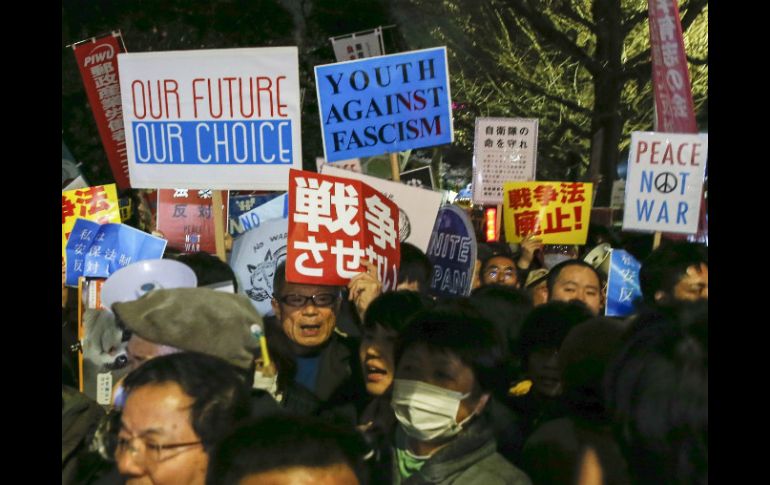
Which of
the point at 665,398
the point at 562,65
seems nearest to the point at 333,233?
the point at 562,65

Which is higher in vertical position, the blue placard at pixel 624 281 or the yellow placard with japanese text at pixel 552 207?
the yellow placard with japanese text at pixel 552 207

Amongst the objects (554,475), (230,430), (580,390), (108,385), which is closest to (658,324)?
(580,390)

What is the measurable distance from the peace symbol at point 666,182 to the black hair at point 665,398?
527 mm

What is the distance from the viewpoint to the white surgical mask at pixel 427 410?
519 centimetres

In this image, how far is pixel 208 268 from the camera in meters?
5.38

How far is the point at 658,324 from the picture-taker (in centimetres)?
534

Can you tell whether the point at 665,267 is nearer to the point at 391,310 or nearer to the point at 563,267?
the point at 563,267

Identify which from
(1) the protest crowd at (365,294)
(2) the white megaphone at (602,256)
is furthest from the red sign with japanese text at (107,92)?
(2) the white megaphone at (602,256)

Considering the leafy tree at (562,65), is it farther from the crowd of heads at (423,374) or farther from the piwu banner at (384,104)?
the crowd of heads at (423,374)

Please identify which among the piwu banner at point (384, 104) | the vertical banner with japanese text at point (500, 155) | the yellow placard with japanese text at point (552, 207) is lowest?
the yellow placard with japanese text at point (552, 207)

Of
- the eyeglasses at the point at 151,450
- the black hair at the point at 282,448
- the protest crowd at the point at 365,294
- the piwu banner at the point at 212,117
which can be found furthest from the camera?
the piwu banner at the point at 212,117

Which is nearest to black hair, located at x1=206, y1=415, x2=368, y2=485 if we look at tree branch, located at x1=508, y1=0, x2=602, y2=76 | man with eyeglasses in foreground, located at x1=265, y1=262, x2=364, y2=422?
man with eyeglasses in foreground, located at x1=265, y1=262, x2=364, y2=422

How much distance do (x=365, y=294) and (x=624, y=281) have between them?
1.17 metres

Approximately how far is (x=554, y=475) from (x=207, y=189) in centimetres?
203
